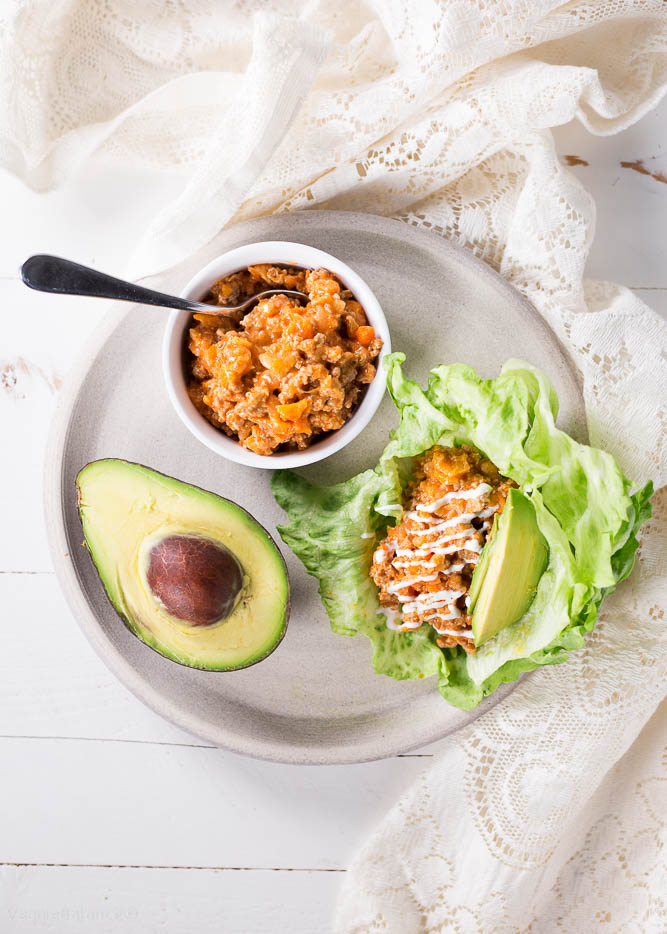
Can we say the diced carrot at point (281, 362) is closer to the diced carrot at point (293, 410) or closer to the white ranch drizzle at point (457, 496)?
the diced carrot at point (293, 410)

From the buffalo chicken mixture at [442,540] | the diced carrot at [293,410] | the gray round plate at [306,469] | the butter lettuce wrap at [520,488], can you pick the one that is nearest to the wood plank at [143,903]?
the gray round plate at [306,469]

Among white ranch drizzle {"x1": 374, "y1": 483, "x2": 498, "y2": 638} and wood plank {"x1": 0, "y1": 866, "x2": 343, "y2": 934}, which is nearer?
white ranch drizzle {"x1": 374, "y1": 483, "x2": 498, "y2": 638}

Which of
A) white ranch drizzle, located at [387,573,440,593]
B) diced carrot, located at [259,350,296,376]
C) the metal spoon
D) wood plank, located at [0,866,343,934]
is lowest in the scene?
wood plank, located at [0,866,343,934]

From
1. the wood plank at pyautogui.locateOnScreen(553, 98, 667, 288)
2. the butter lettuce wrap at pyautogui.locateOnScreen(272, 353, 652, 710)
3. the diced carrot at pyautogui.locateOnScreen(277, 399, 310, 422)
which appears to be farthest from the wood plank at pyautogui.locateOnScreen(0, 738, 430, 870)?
the wood plank at pyautogui.locateOnScreen(553, 98, 667, 288)

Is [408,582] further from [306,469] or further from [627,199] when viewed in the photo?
[627,199]

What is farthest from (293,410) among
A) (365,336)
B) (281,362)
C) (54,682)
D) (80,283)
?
(54,682)

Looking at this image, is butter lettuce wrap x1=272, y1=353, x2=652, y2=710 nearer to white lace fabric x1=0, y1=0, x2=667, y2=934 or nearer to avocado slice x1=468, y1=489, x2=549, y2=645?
avocado slice x1=468, y1=489, x2=549, y2=645
